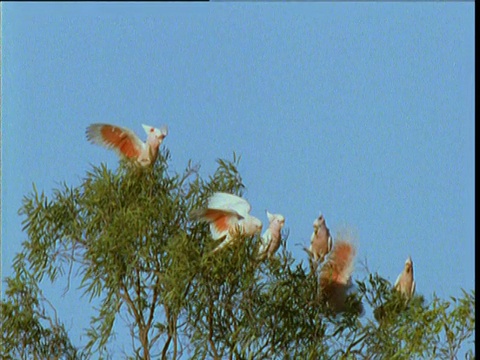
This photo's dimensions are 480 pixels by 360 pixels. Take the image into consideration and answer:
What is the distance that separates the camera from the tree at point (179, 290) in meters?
3.83

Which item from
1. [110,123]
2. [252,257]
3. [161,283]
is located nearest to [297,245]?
[252,257]

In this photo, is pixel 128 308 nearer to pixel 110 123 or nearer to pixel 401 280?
pixel 110 123

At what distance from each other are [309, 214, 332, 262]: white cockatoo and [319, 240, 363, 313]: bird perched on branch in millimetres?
34

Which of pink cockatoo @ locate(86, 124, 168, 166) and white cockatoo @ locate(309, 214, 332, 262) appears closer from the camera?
white cockatoo @ locate(309, 214, 332, 262)

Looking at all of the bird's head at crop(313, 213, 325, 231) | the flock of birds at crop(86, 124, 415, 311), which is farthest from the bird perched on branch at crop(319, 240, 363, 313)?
the bird's head at crop(313, 213, 325, 231)

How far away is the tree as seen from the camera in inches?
151

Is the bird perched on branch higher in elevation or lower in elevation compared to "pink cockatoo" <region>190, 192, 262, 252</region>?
lower

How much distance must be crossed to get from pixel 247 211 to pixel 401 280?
0.51 m

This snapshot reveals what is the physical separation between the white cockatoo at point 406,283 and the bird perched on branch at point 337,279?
0.14m

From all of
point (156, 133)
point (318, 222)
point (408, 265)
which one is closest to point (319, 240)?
point (318, 222)

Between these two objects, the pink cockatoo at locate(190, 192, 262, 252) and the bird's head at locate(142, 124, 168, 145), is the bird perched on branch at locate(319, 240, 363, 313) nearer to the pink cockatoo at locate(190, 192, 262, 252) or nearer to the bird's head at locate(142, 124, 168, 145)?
the pink cockatoo at locate(190, 192, 262, 252)

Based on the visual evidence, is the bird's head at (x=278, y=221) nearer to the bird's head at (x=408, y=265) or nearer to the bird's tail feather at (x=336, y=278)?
the bird's tail feather at (x=336, y=278)

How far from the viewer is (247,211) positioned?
12.7ft

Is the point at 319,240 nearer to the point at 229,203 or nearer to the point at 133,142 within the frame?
the point at 229,203
